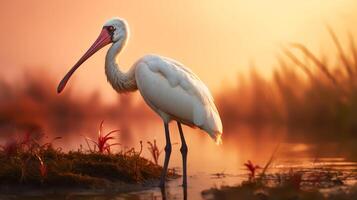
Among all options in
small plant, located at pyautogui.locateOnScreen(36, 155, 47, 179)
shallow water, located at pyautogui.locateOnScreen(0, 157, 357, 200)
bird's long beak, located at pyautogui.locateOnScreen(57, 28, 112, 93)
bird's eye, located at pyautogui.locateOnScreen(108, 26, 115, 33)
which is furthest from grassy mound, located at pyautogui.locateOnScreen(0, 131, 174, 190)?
bird's eye, located at pyautogui.locateOnScreen(108, 26, 115, 33)

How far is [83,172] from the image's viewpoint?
12.2 meters

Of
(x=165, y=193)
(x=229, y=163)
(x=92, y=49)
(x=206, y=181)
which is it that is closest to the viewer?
(x=165, y=193)

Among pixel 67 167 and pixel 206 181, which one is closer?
pixel 67 167

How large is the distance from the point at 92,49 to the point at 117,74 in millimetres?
926

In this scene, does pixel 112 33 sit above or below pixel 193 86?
above

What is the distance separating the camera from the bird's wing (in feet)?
40.7

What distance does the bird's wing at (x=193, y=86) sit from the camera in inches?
488

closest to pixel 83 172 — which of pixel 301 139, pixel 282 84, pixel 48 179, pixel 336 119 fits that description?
pixel 48 179

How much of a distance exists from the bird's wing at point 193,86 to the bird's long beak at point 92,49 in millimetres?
1236

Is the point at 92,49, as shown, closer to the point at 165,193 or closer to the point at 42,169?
the point at 42,169

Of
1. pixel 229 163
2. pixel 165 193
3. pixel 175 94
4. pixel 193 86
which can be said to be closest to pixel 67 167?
pixel 165 193

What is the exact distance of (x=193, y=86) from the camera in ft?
41.4

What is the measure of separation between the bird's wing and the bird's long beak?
1.24 metres

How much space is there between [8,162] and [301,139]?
1190 cm
